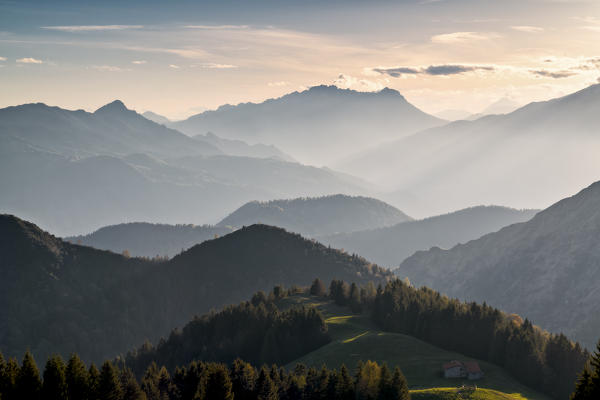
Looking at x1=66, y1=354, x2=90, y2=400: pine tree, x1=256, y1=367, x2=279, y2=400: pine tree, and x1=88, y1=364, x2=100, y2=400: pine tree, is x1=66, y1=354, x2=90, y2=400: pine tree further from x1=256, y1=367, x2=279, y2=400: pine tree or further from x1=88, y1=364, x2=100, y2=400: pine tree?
x1=256, y1=367, x2=279, y2=400: pine tree

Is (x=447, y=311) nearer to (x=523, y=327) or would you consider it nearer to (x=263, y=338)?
(x=523, y=327)

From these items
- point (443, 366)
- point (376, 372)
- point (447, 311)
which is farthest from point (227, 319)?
point (376, 372)

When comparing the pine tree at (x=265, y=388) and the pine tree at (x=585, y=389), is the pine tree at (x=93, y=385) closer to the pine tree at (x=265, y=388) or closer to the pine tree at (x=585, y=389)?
the pine tree at (x=265, y=388)

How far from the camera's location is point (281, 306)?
197 metres

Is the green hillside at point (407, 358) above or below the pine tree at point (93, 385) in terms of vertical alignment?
below

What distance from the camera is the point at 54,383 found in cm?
8412

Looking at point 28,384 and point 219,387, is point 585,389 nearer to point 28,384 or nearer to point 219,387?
point 219,387

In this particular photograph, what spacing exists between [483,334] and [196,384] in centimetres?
7219

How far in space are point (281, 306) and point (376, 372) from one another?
347 ft

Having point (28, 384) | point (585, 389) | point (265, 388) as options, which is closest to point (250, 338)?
point (265, 388)

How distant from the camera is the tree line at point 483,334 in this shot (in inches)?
4771

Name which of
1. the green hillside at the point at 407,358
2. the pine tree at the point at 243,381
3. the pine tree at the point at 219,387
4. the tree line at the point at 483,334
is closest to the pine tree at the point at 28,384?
the pine tree at the point at 219,387

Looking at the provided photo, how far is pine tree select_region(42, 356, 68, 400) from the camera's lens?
Answer: 83750 millimetres

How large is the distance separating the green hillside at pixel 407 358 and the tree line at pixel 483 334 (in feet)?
14.3
